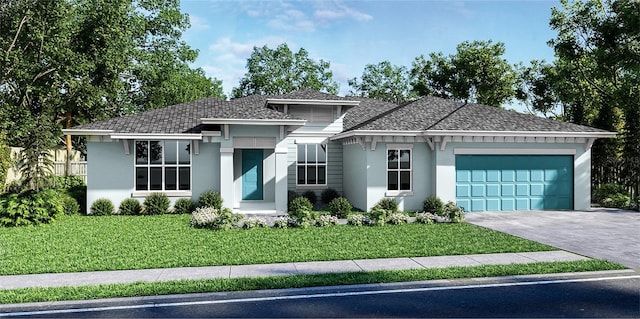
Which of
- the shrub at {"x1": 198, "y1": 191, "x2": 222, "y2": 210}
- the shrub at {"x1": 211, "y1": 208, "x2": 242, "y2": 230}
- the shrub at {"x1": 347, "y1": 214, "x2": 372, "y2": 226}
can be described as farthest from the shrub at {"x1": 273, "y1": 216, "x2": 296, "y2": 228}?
the shrub at {"x1": 198, "y1": 191, "x2": 222, "y2": 210}

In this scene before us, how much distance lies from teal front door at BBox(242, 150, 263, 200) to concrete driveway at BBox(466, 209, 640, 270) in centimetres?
889

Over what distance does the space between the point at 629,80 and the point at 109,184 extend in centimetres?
2524

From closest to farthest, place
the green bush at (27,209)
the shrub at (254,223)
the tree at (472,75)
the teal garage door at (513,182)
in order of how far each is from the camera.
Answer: the shrub at (254,223) → the green bush at (27,209) → the teal garage door at (513,182) → the tree at (472,75)

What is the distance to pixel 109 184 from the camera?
17828mm

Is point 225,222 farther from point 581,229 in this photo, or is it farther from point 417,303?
point 581,229

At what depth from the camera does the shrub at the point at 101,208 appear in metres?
17.3

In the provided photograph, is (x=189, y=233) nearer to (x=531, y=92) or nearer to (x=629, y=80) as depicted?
(x=629, y=80)

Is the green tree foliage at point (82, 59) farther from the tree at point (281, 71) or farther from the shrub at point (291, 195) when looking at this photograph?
the tree at point (281, 71)

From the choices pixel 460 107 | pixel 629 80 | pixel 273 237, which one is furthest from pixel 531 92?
pixel 273 237

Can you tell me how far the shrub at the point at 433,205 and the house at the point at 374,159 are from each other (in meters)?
0.42

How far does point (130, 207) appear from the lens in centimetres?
1755

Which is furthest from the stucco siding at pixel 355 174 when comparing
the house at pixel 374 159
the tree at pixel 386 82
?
the tree at pixel 386 82

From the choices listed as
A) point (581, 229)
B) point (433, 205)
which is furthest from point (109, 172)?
point (581, 229)

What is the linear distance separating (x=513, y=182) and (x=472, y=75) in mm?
21110
